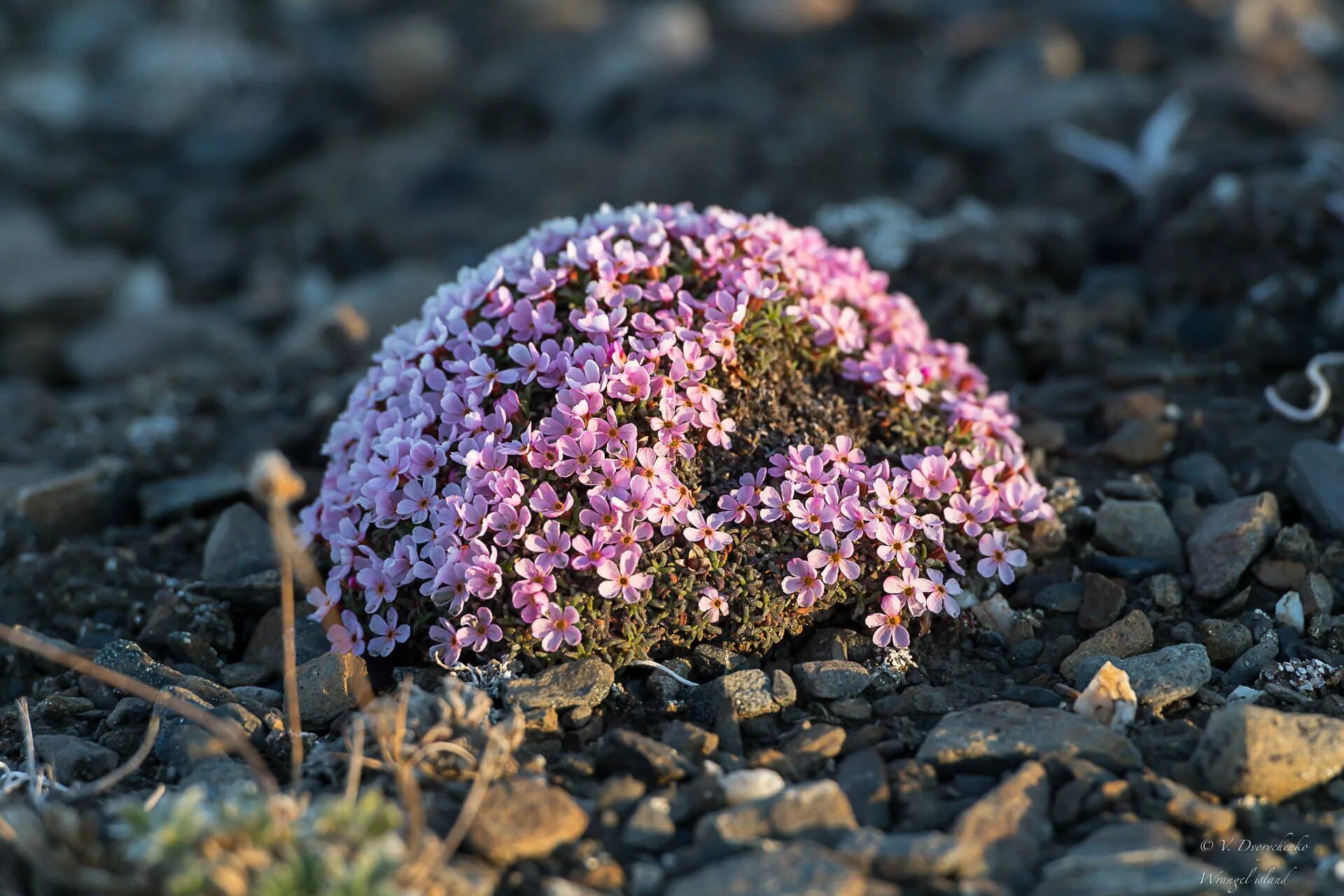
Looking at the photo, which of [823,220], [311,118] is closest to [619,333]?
[823,220]

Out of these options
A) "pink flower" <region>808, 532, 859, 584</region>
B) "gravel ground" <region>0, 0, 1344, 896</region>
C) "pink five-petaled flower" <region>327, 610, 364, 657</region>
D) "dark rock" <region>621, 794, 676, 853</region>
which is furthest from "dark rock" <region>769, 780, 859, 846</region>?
"pink five-petaled flower" <region>327, 610, 364, 657</region>

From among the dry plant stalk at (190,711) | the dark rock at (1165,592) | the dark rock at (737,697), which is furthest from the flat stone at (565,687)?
the dark rock at (1165,592)

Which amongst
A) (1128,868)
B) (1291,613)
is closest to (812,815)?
(1128,868)

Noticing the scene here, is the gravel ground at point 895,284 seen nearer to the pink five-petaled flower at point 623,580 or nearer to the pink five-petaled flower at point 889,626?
the pink five-petaled flower at point 889,626

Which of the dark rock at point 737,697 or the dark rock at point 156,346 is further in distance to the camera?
the dark rock at point 156,346

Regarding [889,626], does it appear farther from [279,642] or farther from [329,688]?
[279,642]

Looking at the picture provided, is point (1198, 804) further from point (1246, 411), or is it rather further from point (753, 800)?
point (1246, 411)
